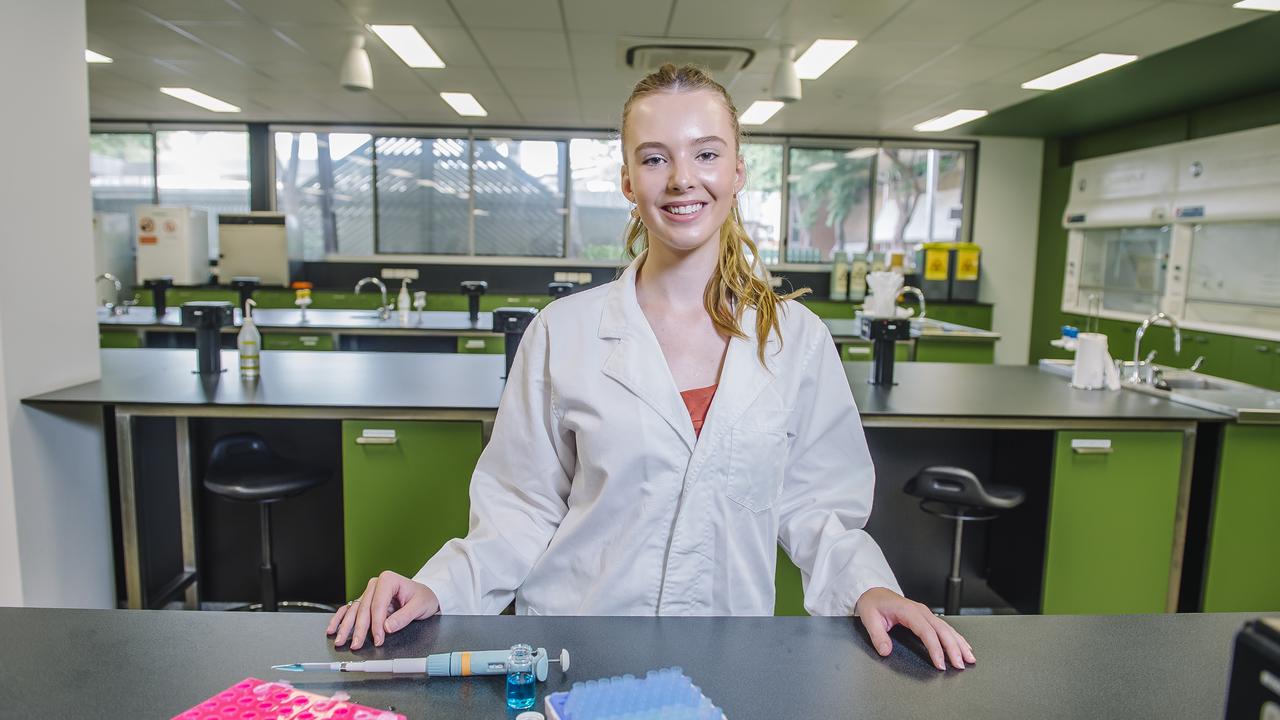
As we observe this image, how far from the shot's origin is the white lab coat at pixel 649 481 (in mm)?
1211

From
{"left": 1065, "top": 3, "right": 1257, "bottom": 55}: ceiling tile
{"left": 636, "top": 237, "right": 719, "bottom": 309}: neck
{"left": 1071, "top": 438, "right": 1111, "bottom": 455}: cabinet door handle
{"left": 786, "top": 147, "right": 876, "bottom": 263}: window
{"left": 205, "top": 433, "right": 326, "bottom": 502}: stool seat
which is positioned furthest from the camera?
{"left": 786, "top": 147, "right": 876, "bottom": 263}: window

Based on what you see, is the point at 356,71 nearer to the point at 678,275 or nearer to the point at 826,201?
the point at 678,275

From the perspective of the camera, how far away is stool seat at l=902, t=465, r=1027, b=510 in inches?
99.0

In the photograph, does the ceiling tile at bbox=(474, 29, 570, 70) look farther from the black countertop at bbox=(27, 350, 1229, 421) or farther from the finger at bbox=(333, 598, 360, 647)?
the finger at bbox=(333, 598, 360, 647)

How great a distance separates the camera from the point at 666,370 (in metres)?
1.25

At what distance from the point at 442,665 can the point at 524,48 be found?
5276mm

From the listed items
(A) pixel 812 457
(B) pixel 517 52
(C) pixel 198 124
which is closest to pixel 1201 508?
(A) pixel 812 457

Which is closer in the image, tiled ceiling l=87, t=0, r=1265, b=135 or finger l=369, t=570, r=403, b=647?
finger l=369, t=570, r=403, b=647

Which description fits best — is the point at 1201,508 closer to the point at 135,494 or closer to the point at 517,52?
the point at 135,494

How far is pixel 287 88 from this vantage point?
678cm

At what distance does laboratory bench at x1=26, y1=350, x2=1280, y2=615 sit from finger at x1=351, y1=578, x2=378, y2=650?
1.50 metres

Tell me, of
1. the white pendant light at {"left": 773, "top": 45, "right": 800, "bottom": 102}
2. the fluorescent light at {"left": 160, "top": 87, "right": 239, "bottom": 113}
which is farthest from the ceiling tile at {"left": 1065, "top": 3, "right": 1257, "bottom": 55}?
the fluorescent light at {"left": 160, "top": 87, "right": 239, "bottom": 113}

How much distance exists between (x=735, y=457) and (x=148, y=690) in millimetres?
796

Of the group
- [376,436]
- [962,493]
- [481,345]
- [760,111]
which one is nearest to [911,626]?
[962,493]
